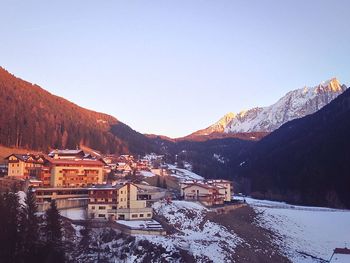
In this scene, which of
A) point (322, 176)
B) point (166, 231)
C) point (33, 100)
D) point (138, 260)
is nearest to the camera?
point (138, 260)

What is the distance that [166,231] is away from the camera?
4809 centimetres

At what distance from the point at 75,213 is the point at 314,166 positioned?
298 feet

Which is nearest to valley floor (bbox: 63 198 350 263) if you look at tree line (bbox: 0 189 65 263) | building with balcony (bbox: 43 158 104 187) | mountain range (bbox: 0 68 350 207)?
tree line (bbox: 0 189 65 263)

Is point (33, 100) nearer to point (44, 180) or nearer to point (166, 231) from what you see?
point (44, 180)

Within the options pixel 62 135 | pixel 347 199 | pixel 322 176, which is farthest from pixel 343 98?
pixel 62 135

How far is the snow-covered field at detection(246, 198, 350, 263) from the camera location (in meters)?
55.7

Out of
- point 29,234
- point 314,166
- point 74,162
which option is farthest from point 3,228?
point 314,166

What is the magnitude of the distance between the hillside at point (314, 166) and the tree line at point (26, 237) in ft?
256

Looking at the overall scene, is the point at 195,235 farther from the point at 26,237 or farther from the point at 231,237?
the point at 26,237

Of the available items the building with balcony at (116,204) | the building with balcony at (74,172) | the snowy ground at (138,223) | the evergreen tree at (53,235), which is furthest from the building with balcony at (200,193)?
the evergreen tree at (53,235)

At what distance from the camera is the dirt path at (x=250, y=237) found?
4694 centimetres

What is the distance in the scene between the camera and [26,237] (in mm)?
34000

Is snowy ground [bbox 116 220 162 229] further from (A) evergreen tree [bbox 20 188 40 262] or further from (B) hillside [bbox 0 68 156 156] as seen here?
(B) hillside [bbox 0 68 156 156]

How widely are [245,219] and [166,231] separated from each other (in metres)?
21.9
